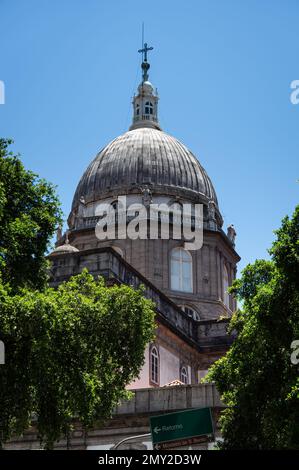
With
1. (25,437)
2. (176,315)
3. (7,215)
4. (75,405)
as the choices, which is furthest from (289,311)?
(176,315)

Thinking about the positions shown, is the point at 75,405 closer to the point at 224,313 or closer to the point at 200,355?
the point at 200,355

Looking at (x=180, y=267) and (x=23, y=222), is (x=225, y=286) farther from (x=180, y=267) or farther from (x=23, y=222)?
(x=23, y=222)

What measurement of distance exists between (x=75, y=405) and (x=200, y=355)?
22.7 m

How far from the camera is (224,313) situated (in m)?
49.4

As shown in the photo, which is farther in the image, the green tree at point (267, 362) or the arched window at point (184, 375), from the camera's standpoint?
the arched window at point (184, 375)

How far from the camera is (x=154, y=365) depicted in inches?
1395

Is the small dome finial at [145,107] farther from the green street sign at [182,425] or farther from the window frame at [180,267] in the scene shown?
the green street sign at [182,425]

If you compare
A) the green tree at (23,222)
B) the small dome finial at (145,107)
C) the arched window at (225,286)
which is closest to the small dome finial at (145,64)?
the small dome finial at (145,107)

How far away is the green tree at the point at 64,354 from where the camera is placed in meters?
19.4

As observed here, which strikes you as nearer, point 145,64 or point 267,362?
point 267,362

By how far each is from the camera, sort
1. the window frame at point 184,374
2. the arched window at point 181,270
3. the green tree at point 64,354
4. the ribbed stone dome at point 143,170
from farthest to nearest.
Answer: the ribbed stone dome at point 143,170 → the arched window at point 181,270 → the window frame at point 184,374 → the green tree at point 64,354

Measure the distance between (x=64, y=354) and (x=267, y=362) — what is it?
502 centimetres

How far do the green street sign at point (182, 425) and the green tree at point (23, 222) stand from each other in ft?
16.9

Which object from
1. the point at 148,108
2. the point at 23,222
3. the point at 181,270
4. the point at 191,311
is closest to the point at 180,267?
the point at 181,270
